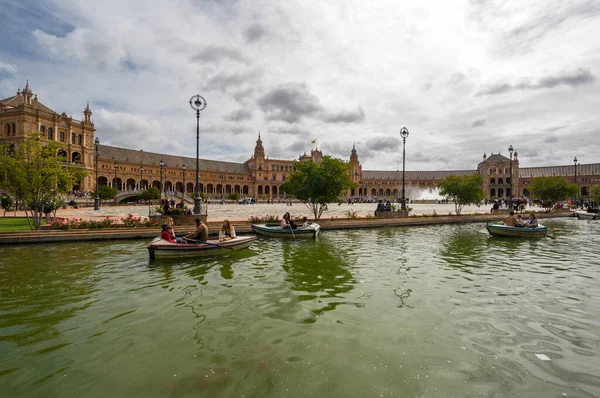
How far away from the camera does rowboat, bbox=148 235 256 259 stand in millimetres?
11844

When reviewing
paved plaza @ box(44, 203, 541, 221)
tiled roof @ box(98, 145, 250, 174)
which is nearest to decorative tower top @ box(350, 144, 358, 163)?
tiled roof @ box(98, 145, 250, 174)

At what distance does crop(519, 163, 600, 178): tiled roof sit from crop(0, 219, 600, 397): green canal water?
457 ft

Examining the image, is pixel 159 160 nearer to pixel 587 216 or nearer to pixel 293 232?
pixel 293 232

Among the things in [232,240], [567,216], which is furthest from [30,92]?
[567,216]

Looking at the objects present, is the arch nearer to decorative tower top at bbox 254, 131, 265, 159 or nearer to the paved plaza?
decorative tower top at bbox 254, 131, 265, 159

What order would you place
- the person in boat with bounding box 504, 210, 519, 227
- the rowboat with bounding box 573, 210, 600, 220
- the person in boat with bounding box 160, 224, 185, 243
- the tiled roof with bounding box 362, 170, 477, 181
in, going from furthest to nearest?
the tiled roof with bounding box 362, 170, 477, 181
the rowboat with bounding box 573, 210, 600, 220
the person in boat with bounding box 504, 210, 519, 227
the person in boat with bounding box 160, 224, 185, 243

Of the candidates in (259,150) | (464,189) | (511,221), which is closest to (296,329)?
(511,221)

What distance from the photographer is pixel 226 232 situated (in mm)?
14320

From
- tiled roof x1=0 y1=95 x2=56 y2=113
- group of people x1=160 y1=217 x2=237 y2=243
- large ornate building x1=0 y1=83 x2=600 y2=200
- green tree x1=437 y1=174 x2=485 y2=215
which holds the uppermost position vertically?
tiled roof x1=0 y1=95 x2=56 y2=113

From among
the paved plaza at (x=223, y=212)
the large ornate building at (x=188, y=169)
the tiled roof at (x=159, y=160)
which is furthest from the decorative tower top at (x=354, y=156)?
the paved plaza at (x=223, y=212)

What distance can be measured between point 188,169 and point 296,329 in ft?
338

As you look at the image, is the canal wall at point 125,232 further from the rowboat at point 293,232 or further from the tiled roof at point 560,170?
the tiled roof at point 560,170

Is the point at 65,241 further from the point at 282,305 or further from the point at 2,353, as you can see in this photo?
the point at 282,305

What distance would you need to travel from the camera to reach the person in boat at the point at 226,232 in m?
13.7
